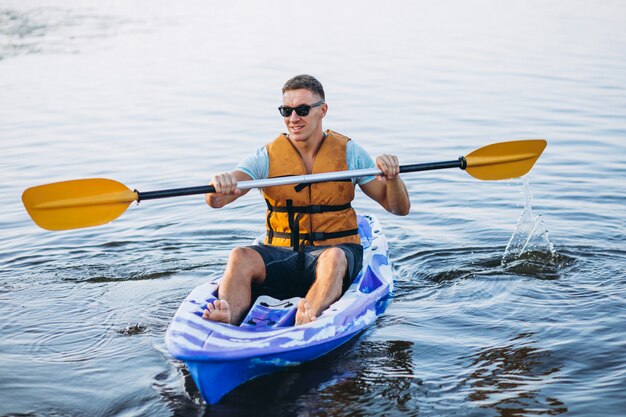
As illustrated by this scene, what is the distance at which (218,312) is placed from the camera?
4.13 meters

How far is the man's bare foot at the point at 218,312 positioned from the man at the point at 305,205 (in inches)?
9.8

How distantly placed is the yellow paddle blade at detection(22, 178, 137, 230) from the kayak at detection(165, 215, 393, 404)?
0.73m

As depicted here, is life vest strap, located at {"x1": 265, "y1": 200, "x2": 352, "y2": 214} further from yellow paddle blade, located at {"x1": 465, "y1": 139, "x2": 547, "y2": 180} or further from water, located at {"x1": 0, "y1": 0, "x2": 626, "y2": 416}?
yellow paddle blade, located at {"x1": 465, "y1": 139, "x2": 547, "y2": 180}

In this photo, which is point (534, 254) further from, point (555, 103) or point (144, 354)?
point (555, 103)

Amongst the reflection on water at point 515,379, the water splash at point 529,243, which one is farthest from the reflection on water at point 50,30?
the reflection on water at point 515,379

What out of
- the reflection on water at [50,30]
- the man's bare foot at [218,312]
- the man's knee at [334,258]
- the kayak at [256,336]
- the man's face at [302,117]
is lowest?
the kayak at [256,336]

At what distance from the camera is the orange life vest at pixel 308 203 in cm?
486

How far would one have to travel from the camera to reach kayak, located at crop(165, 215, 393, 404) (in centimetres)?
379

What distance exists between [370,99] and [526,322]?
7.33 metres

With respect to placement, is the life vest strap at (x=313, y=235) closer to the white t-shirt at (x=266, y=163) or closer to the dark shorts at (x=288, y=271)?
the dark shorts at (x=288, y=271)

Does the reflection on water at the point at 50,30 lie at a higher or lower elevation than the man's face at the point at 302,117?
higher

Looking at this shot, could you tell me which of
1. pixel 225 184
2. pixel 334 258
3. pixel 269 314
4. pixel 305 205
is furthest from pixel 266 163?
pixel 269 314

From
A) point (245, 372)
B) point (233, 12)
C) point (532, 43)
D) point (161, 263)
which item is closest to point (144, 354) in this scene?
point (245, 372)

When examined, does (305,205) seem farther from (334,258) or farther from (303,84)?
(303,84)
